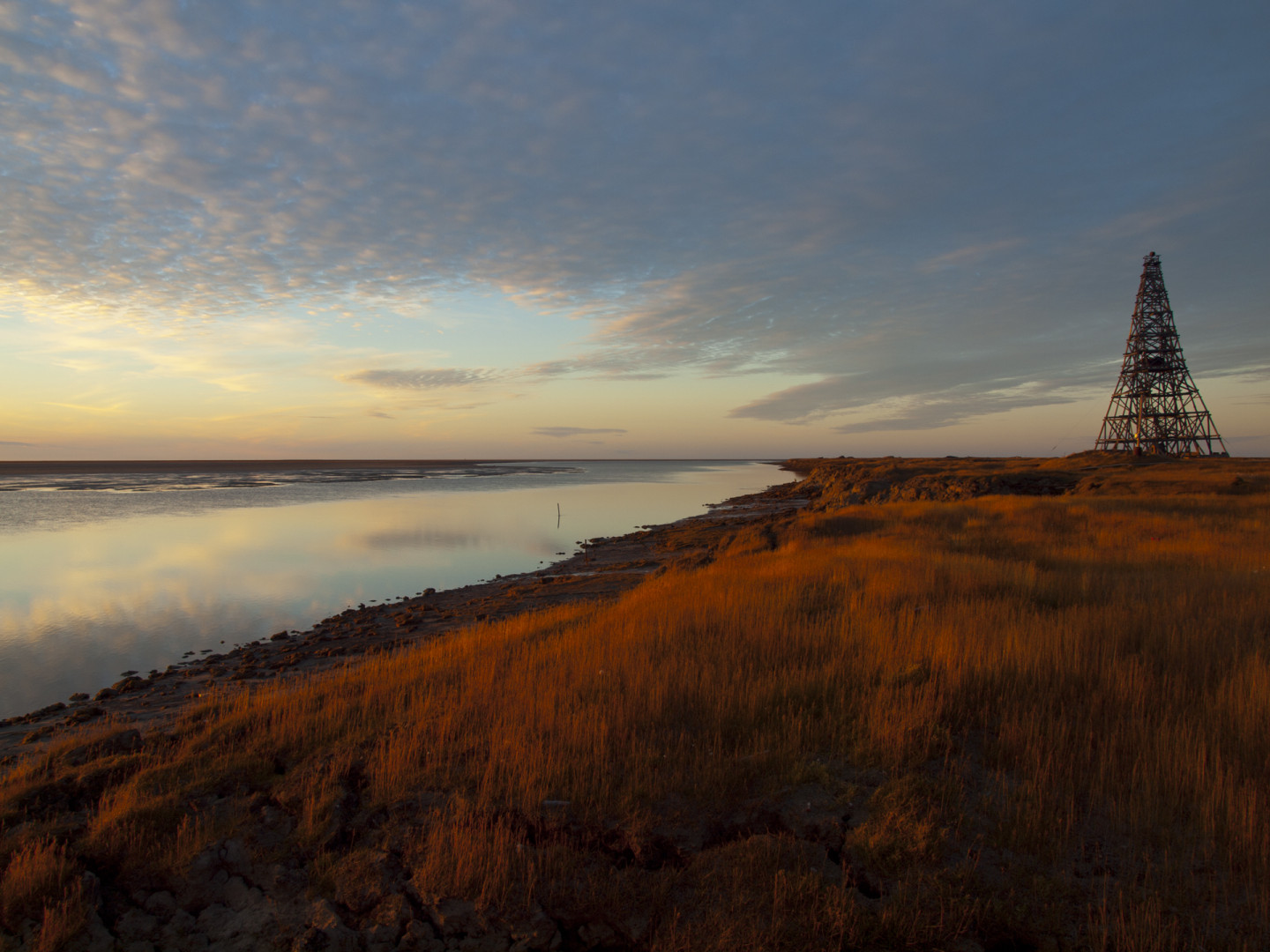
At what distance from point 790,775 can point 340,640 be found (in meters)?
10.9

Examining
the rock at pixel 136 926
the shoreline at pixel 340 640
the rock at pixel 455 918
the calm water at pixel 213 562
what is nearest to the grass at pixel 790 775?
the rock at pixel 455 918

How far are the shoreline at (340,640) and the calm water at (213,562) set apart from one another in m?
1.08

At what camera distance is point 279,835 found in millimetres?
4234

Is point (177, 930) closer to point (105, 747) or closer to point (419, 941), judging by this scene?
point (419, 941)

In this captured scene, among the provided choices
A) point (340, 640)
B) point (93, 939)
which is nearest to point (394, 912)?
point (93, 939)

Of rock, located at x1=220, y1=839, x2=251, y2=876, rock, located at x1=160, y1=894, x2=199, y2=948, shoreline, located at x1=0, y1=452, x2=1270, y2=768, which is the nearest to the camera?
rock, located at x1=160, y1=894, x2=199, y2=948

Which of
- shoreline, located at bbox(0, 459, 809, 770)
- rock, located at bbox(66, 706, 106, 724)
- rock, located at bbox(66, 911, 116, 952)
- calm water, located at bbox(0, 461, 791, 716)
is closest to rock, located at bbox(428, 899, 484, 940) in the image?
rock, located at bbox(66, 911, 116, 952)

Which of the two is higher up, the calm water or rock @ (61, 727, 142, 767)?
rock @ (61, 727, 142, 767)

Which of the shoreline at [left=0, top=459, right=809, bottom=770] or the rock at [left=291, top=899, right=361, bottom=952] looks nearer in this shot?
the rock at [left=291, top=899, right=361, bottom=952]

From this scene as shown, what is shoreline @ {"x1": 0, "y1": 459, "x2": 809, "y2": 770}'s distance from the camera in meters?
8.32

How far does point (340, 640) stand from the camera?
489 inches

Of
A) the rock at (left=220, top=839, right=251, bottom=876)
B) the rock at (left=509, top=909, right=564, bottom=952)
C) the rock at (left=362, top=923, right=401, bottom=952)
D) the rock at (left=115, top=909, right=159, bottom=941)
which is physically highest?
the rock at (left=509, top=909, right=564, bottom=952)

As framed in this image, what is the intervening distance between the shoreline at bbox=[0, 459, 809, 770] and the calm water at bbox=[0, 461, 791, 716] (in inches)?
42.4

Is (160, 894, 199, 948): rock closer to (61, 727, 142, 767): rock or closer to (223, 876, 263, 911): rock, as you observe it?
(223, 876, 263, 911): rock
